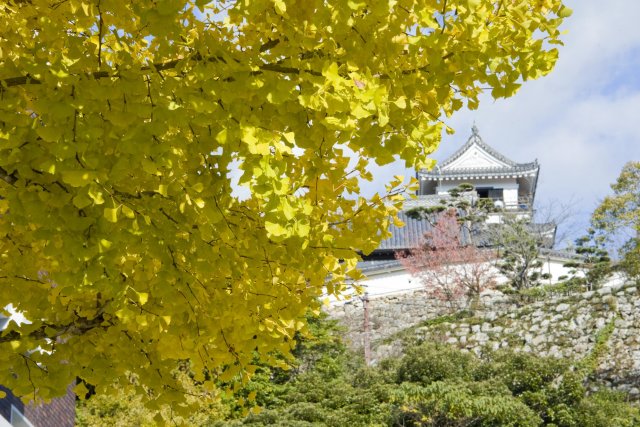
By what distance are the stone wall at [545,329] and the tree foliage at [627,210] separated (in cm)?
97

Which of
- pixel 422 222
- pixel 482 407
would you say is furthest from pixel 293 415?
pixel 422 222

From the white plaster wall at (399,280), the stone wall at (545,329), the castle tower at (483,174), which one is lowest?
the stone wall at (545,329)

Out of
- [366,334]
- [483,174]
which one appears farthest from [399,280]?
[483,174]

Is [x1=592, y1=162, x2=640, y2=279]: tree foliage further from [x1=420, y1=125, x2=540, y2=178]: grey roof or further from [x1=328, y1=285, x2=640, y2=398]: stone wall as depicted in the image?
[x1=420, y1=125, x2=540, y2=178]: grey roof

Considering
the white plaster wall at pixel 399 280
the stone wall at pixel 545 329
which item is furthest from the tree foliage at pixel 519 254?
the white plaster wall at pixel 399 280

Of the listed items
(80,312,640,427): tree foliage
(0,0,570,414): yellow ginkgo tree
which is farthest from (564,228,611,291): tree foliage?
(0,0,570,414): yellow ginkgo tree

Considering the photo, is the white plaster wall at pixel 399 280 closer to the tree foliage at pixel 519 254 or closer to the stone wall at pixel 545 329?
the tree foliage at pixel 519 254

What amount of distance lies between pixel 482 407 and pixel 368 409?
2.14 m

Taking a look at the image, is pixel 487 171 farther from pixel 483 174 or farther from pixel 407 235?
pixel 407 235

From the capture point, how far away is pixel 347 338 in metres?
19.6

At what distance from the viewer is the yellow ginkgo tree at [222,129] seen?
2.52 m

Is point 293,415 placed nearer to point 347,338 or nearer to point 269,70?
point 347,338

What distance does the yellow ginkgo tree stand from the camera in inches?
99.0

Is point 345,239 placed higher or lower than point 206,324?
higher
